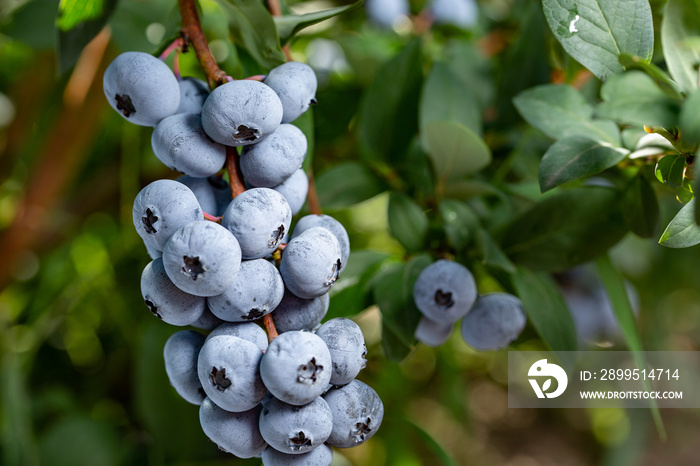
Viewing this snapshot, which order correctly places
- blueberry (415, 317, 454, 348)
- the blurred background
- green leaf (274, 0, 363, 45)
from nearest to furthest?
green leaf (274, 0, 363, 45)
blueberry (415, 317, 454, 348)
the blurred background

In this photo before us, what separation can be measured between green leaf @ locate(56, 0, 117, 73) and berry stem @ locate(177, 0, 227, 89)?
8cm

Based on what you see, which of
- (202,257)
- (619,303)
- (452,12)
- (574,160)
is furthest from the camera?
(452,12)

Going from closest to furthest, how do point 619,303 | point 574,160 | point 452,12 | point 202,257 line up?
point 202,257
point 574,160
point 619,303
point 452,12

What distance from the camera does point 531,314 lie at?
18.0 inches

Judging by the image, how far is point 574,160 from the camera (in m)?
0.35

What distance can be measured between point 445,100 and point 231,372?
0.35 metres

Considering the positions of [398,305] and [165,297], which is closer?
[165,297]

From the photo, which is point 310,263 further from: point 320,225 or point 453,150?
point 453,150

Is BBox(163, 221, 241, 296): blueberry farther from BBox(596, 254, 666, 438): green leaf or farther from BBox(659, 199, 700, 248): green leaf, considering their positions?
BBox(596, 254, 666, 438): green leaf

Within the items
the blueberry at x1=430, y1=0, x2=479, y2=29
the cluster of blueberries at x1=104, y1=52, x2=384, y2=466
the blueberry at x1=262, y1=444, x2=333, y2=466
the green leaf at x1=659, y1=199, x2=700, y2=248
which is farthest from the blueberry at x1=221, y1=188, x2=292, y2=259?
the blueberry at x1=430, y1=0, x2=479, y2=29

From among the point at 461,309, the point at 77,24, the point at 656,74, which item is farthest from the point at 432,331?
the point at 77,24

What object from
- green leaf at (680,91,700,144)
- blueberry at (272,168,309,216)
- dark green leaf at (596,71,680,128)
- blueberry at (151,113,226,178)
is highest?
green leaf at (680,91,700,144)

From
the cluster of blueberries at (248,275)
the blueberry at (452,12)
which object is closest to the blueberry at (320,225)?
the cluster of blueberries at (248,275)

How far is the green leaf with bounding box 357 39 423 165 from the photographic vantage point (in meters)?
0.53
